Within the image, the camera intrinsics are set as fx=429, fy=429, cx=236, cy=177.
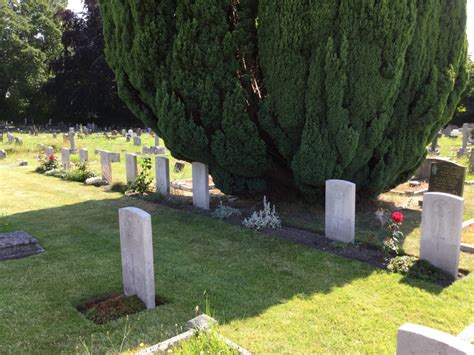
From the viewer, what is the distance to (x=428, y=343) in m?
2.44

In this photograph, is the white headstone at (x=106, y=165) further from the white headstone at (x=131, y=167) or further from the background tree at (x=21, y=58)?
the background tree at (x=21, y=58)

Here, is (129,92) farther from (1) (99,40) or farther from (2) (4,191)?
(1) (99,40)

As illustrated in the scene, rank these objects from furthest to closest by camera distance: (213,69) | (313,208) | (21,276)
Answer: (313,208) < (213,69) < (21,276)

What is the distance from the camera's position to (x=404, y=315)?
4473 millimetres

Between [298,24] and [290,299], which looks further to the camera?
[298,24]

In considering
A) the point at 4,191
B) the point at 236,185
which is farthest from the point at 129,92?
the point at 4,191

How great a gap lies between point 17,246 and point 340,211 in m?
5.04

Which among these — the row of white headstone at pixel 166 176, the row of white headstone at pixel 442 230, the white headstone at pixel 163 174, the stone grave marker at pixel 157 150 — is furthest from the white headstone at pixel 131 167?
the row of white headstone at pixel 442 230

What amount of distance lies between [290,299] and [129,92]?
6.22 m

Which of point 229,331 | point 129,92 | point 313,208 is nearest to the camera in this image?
point 229,331

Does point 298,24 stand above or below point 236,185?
above

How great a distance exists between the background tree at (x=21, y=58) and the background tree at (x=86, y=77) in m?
4.70

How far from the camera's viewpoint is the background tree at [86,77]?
40.3 m

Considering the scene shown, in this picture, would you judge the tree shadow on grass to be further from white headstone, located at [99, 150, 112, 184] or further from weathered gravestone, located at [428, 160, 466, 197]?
white headstone, located at [99, 150, 112, 184]
